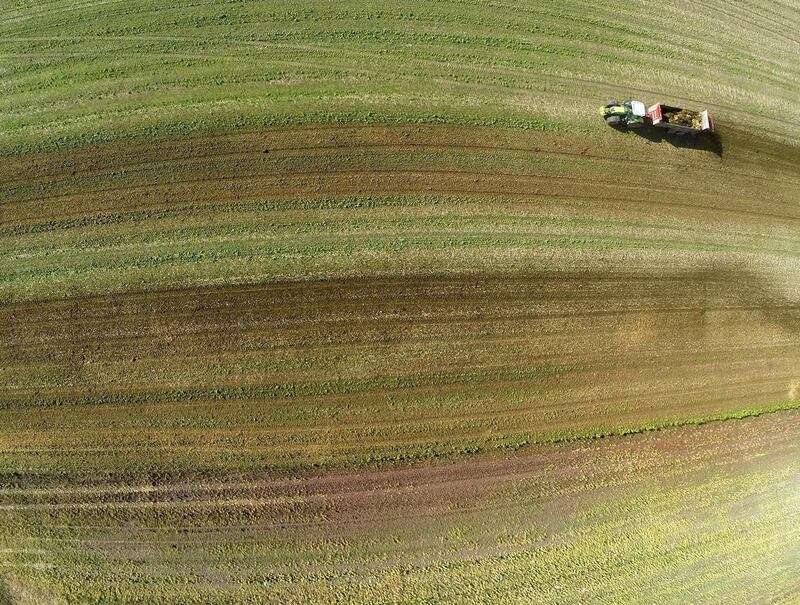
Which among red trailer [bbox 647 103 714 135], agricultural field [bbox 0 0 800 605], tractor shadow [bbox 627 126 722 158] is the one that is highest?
red trailer [bbox 647 103 714 135]

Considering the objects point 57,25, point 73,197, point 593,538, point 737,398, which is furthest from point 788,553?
point 57,25

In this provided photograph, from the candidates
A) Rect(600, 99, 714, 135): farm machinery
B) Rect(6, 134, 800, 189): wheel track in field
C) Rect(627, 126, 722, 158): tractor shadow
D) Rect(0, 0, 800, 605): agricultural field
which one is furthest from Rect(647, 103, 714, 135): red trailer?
Rect(6, 134, 800, 189): wheel track in field

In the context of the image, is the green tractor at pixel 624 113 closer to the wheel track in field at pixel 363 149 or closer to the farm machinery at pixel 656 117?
the farm machinery at pixel 656 117

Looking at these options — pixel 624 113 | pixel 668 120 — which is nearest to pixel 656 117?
pixel 668 120

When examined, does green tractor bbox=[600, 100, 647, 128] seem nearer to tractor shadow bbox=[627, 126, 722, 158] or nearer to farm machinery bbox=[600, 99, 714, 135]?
farm machinery bbox=[600, 99, 714, 135]

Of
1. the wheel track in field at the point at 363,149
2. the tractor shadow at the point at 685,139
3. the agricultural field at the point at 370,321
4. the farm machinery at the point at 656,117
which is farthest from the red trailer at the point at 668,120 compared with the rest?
the wheel track in field at the point at 363,149
